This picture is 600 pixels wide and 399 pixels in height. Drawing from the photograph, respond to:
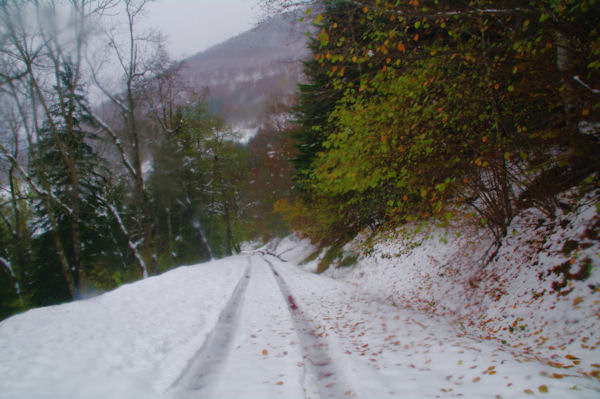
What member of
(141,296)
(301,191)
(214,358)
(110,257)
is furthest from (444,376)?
(110,257)

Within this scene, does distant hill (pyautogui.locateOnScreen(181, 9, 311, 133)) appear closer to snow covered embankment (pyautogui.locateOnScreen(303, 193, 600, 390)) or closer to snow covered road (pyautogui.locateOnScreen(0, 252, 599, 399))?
snow covered embankment (pyautogui.locateOnScreen(303, 193, 600, 390))

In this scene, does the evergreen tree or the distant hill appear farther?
the evergreen tree

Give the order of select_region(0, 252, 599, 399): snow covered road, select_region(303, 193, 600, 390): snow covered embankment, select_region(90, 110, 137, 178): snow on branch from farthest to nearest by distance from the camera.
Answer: select_region(90, 110, 137, 178): snow on branch
select_region(303, 193, 600, 390): snow covered embankment
select_region(0, 252, 599, 399): snow covered road

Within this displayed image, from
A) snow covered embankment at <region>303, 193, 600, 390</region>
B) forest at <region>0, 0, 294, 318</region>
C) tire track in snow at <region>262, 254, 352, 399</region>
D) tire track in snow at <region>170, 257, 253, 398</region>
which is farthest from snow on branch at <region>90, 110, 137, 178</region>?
snow covered embankment at <region>303, 193, 600, 390</region>

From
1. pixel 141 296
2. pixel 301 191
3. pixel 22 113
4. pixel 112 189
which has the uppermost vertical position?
pixel 22 113

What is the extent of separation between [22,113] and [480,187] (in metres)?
16.1

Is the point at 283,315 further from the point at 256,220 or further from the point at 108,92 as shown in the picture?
the point at 256,220

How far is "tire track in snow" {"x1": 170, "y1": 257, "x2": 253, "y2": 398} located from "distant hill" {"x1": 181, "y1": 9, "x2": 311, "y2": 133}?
19.5 ft

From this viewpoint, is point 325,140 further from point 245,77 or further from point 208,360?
point 245,77

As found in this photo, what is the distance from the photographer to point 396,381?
3537mm

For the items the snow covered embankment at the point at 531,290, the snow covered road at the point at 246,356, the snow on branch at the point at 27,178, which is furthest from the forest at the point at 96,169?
the snow covered embankment at the point at 531,290

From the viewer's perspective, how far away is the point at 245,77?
158875 mm

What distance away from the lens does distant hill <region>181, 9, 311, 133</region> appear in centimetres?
584

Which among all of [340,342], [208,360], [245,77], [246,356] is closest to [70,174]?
[208,360]
